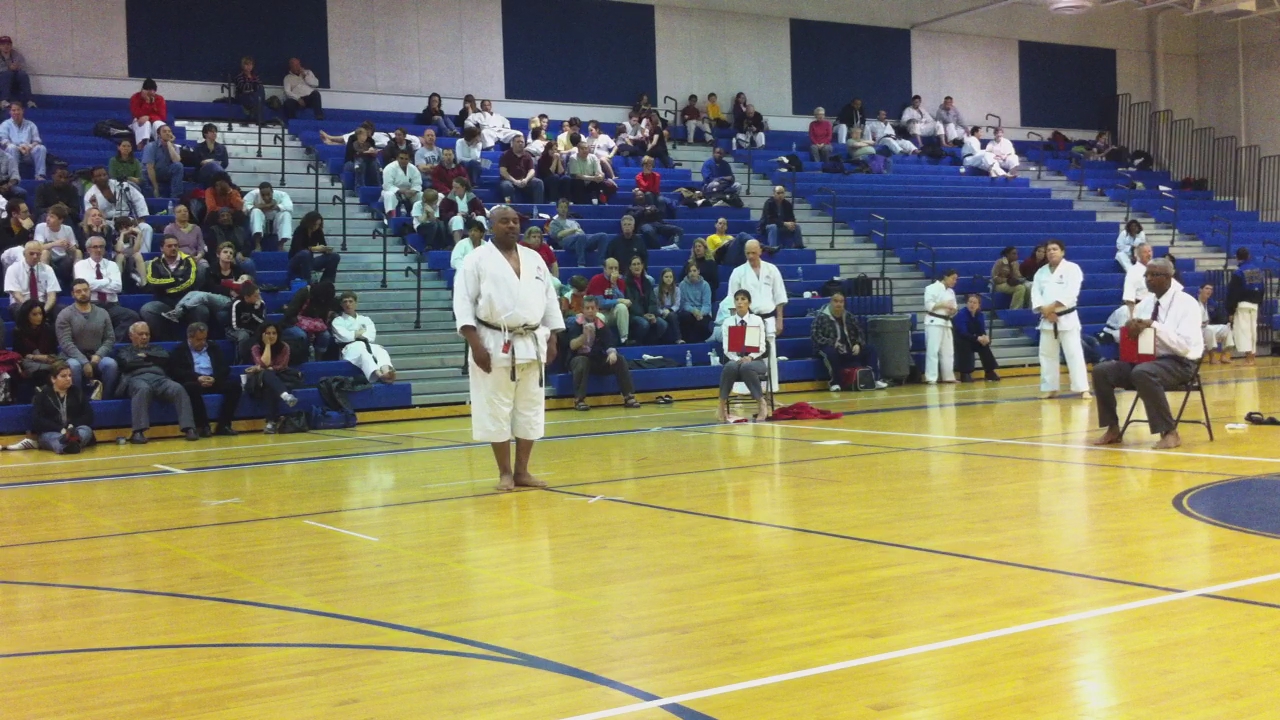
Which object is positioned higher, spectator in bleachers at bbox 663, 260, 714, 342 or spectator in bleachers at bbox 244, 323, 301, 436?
spectator in bleachers at bbox 663, 260, 714, 342

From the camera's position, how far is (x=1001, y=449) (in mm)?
8977

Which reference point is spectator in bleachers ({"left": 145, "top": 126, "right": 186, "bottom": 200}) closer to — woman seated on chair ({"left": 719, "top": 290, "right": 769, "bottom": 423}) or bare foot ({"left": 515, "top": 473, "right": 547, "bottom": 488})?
woman seated on chair ({"left": 719, "top": 290, "right": 769, "bottom": 423})

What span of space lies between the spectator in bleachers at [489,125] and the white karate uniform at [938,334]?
7797 mm

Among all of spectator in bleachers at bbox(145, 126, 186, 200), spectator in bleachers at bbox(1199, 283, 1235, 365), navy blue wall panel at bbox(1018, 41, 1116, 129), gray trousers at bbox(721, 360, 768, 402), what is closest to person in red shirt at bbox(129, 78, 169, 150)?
spectator in bleachers at bbox(145, 126, 186, 200)

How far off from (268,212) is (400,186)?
7.14 ft

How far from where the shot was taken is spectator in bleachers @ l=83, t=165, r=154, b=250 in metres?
14.6

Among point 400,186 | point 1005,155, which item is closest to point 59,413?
point 400,186

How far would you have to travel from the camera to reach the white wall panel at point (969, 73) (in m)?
28.0

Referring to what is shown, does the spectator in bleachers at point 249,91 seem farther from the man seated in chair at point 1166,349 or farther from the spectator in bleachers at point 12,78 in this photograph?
the man seated in chair at point 1166,349

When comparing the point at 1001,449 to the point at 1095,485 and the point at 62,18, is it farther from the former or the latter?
the point at 62,18

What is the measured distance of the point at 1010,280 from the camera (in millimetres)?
19688

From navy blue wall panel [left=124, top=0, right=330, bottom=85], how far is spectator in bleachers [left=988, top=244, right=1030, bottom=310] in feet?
39.3

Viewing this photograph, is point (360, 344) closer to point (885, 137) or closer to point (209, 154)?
point (209, 154)

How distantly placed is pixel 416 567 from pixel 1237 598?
10.7 ft
